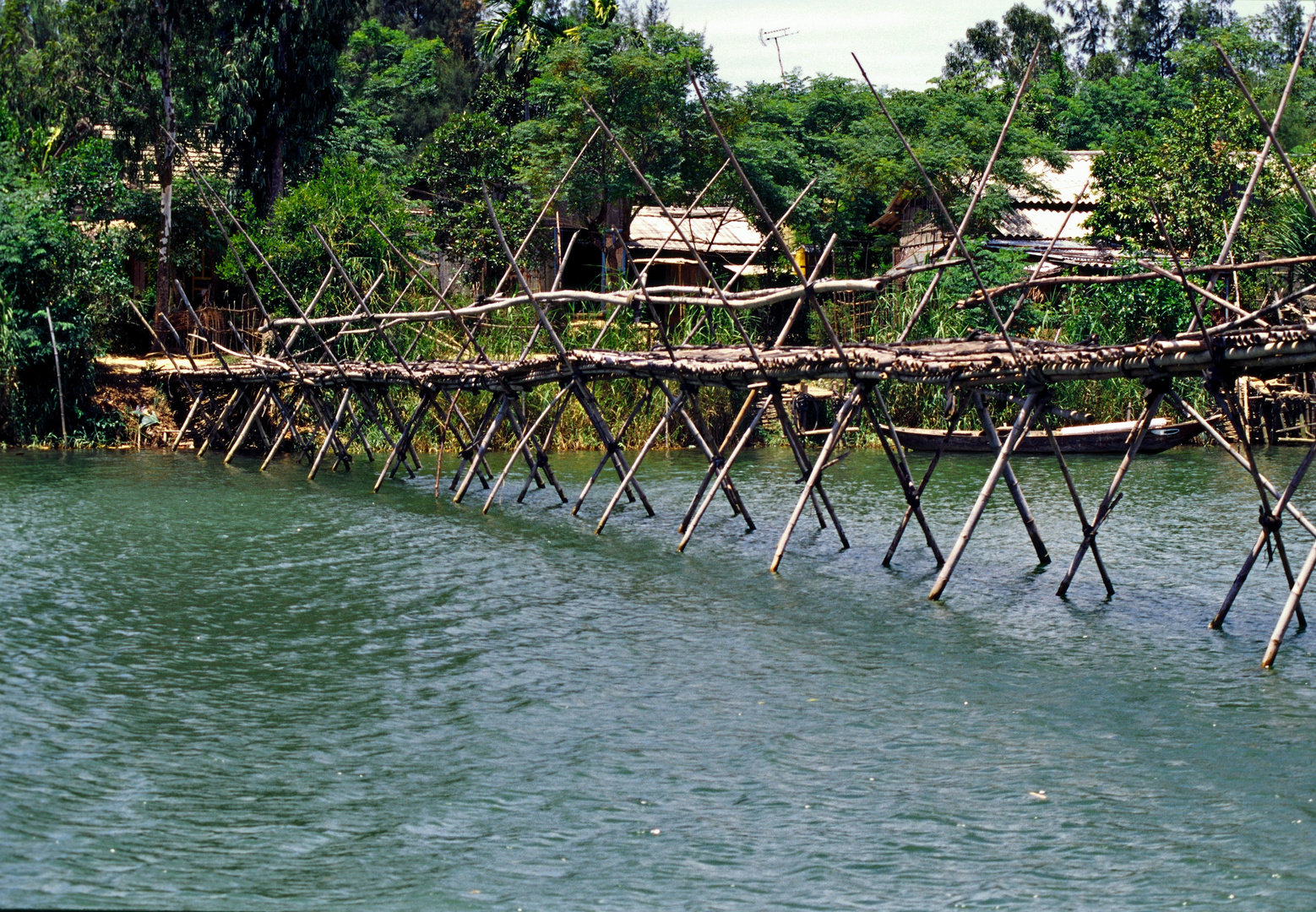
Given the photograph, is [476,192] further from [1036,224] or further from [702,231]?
[1036,224]

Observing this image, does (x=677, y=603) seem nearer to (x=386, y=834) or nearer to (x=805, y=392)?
(x=386, y=834)

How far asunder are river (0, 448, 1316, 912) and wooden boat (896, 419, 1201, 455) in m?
10.7

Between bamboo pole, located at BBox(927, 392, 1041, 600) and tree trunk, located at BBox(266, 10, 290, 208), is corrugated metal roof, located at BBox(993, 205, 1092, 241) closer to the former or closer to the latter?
tree trunk, located at BBox(266, 10, 290, 208)

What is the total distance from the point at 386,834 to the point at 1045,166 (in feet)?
110

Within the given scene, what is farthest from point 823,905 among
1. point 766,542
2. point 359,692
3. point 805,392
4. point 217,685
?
point 805,392

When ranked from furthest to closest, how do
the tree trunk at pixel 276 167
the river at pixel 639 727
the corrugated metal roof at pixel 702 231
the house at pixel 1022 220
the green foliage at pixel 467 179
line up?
1. the corrugated metal roof at pixel 702 231
2. the house at pixel 1022 220
3. the green foliage at pixel 467 179
4. the tree trunk at pixel 276 167
5. the river at pixel 639 727

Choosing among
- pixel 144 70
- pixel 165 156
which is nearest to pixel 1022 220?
pixel 165 156

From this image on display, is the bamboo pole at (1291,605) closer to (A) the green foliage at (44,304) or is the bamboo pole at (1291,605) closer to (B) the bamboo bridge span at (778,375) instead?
(B) the bamboo bridge span at (778,375)

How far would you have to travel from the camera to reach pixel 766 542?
1661cm

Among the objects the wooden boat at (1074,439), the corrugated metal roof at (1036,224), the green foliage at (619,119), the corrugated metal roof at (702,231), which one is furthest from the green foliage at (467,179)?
the corrugated metal roof at (1036,224)

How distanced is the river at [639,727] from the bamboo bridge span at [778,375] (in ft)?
2.92

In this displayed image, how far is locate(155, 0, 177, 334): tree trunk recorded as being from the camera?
93.7 feet

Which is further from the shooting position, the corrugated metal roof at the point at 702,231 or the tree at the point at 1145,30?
the tree at the point at 1145,30

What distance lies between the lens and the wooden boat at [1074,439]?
26.3 meters
